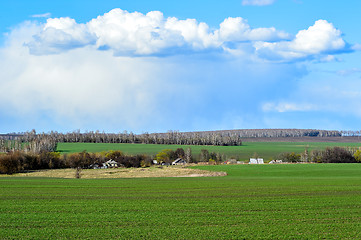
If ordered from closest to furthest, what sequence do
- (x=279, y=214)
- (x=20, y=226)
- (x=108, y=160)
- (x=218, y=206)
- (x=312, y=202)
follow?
(x=20, y=226) < (x=279, y=214) < (x=218, y=206) < (x=312, y=202) < (x=108, y=160)

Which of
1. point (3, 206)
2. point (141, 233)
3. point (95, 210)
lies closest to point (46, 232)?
point (141, 233)

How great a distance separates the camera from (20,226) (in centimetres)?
2083

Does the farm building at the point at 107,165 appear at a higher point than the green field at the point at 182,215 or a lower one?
lower

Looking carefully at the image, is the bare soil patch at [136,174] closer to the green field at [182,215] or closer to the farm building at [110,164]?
the farm building at [110,164]

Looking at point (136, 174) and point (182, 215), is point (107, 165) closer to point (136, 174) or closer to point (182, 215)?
point (136, 174)

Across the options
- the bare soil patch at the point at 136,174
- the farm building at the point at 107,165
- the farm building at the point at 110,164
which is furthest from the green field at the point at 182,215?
the farm building at the point at 110,164

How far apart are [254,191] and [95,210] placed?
15.1m

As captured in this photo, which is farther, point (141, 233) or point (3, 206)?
point (3, 206)

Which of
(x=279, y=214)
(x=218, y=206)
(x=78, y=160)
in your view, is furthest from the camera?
(x=78, y=160)

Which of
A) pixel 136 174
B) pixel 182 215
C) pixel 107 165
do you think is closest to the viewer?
pixel 182 215

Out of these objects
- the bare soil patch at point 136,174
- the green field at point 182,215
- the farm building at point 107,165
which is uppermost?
the green field at point 182,215

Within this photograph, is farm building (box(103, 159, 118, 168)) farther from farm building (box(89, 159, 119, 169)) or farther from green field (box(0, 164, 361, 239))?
green field (box(0, 164, 361, 239))

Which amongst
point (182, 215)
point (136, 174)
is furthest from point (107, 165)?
point (182, 215)

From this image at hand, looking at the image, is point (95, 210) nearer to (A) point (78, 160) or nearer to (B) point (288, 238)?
(B) point (288, 238)
